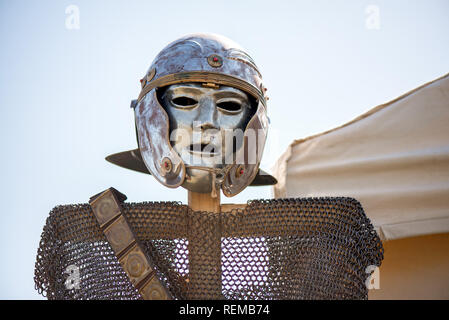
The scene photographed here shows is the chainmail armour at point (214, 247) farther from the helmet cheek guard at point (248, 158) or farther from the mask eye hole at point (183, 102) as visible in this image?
the mask eye hole at point (183, 102)

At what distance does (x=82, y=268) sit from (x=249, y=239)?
954mm

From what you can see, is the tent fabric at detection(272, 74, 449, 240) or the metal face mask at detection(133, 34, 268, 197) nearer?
the metal face mask at detection(133, 34, 268, 197)

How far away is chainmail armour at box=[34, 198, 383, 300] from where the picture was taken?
3.72 metres

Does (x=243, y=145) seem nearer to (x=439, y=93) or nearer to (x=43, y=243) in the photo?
(x=43, y=243)

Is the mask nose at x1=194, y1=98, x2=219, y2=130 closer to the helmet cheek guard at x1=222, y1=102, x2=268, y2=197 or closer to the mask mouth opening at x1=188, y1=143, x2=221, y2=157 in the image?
Answer: the mask mouth opening at x1=188, y1=143, x2=221, y2=157

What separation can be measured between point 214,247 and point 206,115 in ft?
2.47

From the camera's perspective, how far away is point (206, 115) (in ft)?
12.7

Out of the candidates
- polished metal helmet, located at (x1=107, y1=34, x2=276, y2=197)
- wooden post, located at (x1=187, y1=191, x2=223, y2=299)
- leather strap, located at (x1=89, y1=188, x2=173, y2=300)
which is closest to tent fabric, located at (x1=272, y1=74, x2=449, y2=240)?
polished metal helmet, located at (x1=107, y1=34, x2=276, y2=197)

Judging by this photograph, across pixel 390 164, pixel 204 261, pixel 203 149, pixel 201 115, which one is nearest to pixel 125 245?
pixel 204 261

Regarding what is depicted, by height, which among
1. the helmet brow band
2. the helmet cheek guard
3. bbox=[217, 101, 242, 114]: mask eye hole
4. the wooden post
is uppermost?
the helmet brow band

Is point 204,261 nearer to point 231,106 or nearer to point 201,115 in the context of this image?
point 201,115

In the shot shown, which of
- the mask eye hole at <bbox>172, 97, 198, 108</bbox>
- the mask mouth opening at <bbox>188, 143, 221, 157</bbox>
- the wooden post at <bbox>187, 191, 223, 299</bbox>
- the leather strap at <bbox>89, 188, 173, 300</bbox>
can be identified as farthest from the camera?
the mask eye hole at <bbox>172, 97, 198, 108</bbox>

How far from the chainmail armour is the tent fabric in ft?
3.67

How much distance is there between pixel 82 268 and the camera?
378 cm
